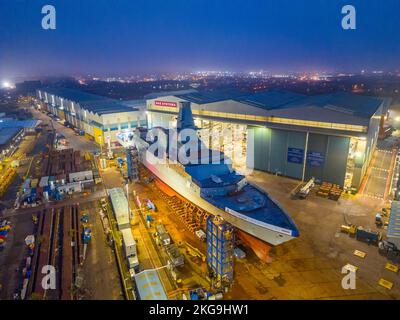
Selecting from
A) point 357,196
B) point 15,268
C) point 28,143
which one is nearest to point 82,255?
point 15,268

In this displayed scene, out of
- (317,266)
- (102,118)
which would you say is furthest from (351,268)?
(102,118)

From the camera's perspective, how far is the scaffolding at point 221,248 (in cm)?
1812

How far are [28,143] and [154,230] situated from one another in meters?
52.1

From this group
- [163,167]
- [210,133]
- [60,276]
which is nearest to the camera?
[60,276]

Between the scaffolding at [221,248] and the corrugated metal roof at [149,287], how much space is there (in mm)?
4327

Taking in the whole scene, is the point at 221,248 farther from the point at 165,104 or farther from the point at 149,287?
the point at 165,104

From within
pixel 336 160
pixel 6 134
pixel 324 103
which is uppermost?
pixel 324 103

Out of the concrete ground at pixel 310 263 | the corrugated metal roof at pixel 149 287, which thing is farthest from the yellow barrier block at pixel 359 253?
the corrugated metal roof at pixel 149 287

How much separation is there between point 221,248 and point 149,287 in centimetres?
548

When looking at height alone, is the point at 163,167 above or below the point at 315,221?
above

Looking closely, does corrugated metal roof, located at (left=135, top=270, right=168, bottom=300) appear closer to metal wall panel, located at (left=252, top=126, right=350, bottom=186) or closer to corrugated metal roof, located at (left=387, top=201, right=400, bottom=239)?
corrugated metal roof, located at (left=387, top=201, right=400, bottom=239)

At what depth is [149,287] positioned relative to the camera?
17.0 metres

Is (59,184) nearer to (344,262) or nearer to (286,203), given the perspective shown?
(286,203)

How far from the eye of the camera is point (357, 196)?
33250 mm
